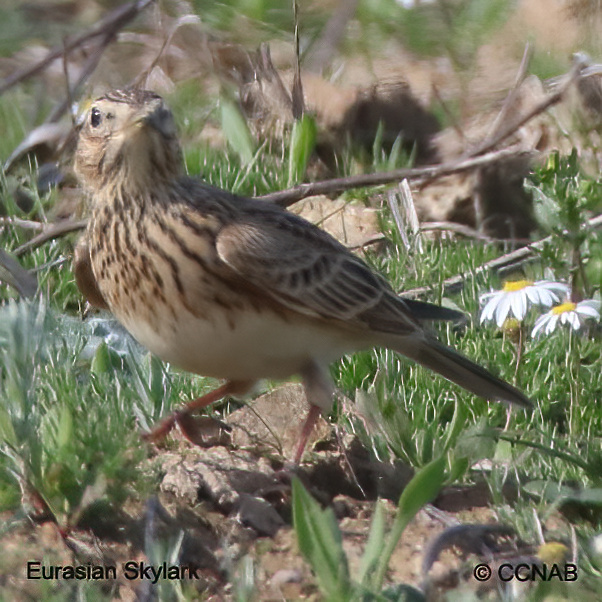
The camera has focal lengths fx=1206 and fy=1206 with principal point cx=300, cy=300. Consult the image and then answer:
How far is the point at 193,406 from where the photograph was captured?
4.36 metres

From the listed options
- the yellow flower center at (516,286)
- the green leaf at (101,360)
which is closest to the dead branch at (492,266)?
the yellow flower center at (516,286)

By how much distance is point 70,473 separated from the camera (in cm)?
349

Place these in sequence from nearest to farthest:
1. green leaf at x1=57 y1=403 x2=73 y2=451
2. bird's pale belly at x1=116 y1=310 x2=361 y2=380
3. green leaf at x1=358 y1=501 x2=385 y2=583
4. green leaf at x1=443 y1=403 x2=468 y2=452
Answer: green leaf at x1=358 y1=501 x2=385 y2=583
green leaf at x1=57 y1=403 x2=73 y2=451
bird's pale belly at x1=116 y1=310 x2=361 y2=380
green leaf at x1=443 y1=403 x2=468 y2=452

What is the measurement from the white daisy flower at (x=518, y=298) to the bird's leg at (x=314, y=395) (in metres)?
0.82

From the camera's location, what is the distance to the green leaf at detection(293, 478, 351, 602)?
10.1 feet

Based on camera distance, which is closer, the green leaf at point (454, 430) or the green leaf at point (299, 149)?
the green leaf at point (454, 430)

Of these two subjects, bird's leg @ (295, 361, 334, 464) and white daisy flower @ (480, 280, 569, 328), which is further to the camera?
white daisy flower @ (480, 280, 569, 328)

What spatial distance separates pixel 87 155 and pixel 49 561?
1556 millimetres

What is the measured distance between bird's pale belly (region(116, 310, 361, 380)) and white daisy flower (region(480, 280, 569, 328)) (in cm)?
83

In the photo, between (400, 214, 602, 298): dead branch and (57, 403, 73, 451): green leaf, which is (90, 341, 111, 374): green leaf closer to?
(57, 403, 73, 451): green leaf

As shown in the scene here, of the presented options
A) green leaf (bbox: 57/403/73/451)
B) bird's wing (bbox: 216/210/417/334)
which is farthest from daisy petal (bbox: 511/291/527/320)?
green leaf (bbox: 57/403/73/451)

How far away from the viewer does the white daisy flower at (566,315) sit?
468 cm

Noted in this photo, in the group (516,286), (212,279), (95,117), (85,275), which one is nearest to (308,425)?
(212,279)

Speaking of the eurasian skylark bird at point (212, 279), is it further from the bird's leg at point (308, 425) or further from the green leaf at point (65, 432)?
the green leaf at point (65, 432)
